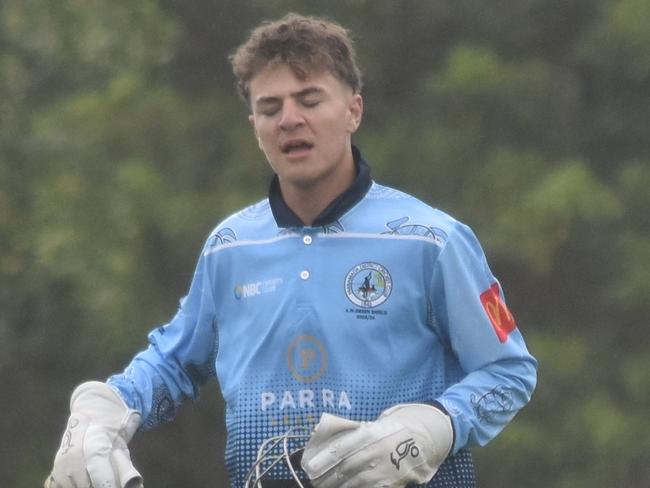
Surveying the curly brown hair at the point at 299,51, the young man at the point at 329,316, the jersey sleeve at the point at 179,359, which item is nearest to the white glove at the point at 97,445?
the young man at the point at 329,316

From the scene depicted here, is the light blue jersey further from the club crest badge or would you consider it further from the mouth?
the mouth

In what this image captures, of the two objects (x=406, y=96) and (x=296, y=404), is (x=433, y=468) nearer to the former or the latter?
(x=296, y=404)

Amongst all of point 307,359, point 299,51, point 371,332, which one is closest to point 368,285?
point 371,332

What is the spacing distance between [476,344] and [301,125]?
629 mm

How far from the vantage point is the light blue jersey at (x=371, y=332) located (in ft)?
15.2

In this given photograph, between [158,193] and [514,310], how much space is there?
2482mm

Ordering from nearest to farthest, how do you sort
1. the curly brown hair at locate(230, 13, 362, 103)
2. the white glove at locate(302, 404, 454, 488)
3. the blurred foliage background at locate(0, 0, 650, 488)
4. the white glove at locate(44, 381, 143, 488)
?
the white glove at locate(302, 404, 454, 488) < the white glove at locate(44, 381, 143, 488) < the curly brown hair at locate(230, 13, 362, 103) < the blurred foliage background at locate(0, 0, 650, 488)

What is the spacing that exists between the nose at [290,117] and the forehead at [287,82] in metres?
0.03

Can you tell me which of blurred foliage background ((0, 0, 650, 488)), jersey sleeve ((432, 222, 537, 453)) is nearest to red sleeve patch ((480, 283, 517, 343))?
jersey sleeve ((432, 222, 537, 453))

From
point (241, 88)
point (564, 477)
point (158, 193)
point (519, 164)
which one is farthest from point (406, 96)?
point (241, 88)

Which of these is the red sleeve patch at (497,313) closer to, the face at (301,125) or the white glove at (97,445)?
the face at (301,125)

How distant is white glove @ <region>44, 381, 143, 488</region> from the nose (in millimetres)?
723

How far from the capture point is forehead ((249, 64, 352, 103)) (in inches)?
188

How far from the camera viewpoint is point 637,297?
1381 centimetres
